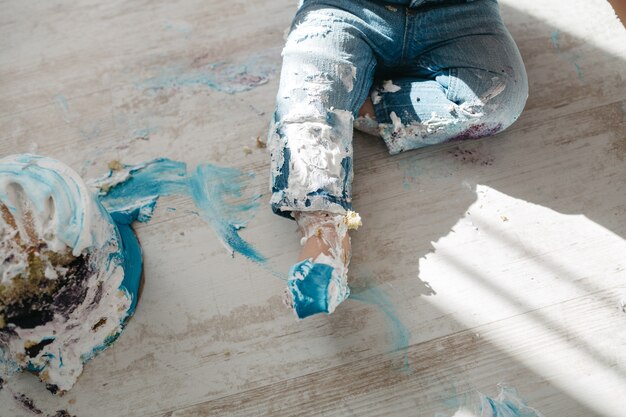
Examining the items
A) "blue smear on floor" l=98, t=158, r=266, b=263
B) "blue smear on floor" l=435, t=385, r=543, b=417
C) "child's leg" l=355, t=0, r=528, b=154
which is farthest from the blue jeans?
"blue smear on floor" l=435, t=385, r=543, b=417

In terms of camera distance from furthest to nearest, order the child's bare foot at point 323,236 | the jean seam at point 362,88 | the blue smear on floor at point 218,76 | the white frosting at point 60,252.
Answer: the blue smear on floor at point 218,76, the jean seam at point 362,88, the child's bare foot at point 323,236, the white frosting at point 60,252

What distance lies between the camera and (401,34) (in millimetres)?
1045

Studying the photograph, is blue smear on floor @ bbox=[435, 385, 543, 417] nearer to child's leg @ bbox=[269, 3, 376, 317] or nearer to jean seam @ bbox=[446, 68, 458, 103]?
child's leg @ bbox=[269, 3, 376, 317]

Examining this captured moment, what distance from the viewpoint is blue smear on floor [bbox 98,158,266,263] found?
1030 millimetres

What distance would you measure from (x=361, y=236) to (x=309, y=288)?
21cm

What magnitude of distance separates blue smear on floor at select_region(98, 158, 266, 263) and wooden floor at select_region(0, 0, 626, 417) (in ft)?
0.07

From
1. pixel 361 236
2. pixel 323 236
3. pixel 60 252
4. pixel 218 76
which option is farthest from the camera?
pixel 218 76

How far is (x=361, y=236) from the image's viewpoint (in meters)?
1.02

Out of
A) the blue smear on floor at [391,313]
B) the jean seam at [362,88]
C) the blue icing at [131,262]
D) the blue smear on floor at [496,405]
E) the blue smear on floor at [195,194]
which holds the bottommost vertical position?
the blue smear on floor at [496,405]

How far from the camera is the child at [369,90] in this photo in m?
0.93

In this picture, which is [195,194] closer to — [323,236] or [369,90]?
[323,236]

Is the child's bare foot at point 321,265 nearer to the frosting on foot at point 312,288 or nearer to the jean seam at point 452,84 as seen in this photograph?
the frosting on foot at point 312,288

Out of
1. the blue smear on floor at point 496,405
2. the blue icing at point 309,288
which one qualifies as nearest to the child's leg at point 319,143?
the blue icing at point 309,288

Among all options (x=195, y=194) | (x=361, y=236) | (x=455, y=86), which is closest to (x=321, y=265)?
(x=361, y=236)
